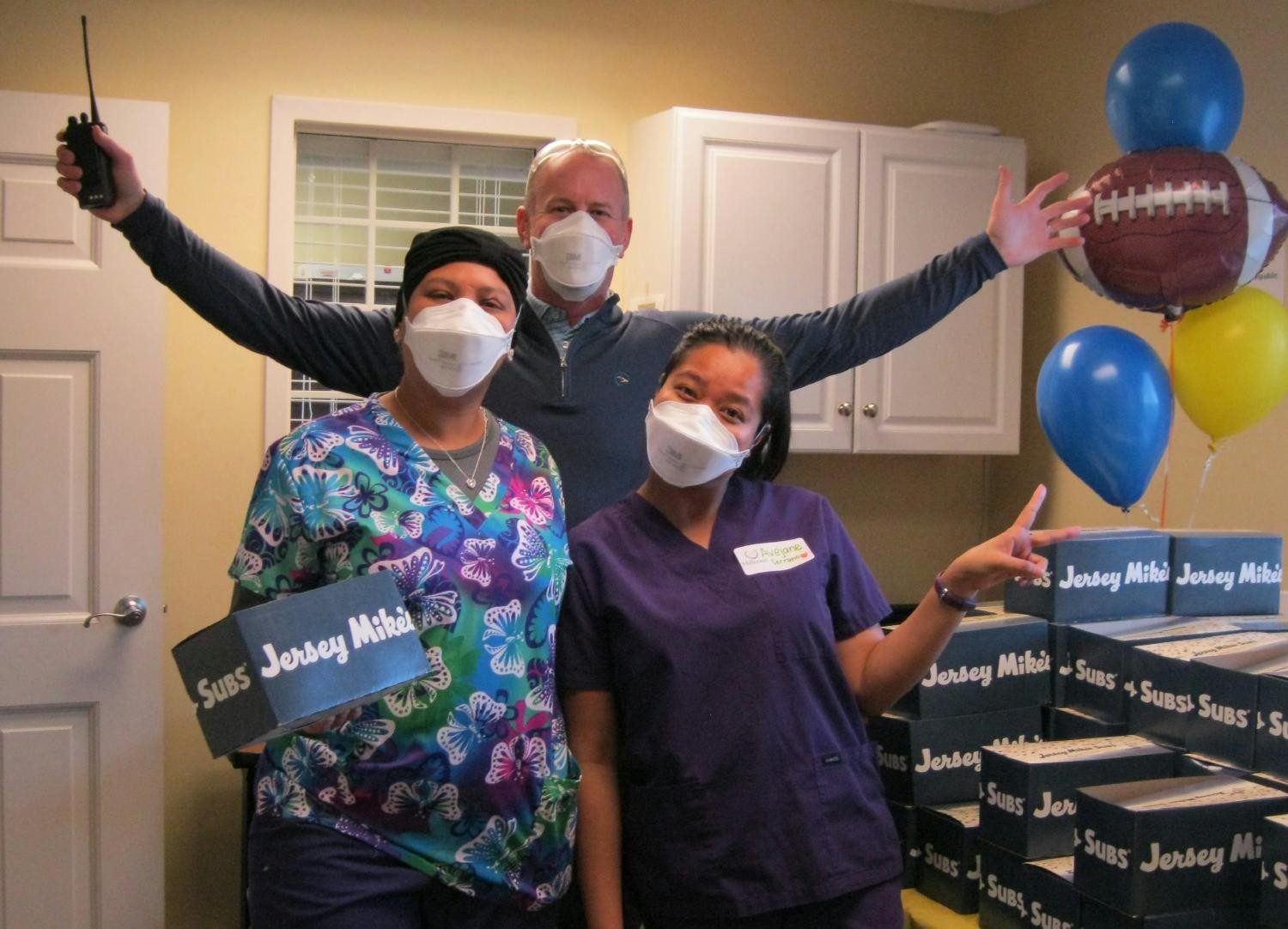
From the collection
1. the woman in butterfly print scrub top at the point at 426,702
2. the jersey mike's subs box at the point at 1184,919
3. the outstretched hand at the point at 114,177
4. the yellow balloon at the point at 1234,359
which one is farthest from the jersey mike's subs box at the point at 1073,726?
the outstretched hand at the point at 114,177

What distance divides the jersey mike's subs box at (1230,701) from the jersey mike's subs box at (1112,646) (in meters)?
0.15

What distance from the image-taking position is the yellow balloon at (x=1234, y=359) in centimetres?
191

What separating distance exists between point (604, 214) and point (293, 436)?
2.17 ft

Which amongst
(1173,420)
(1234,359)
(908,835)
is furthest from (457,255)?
(1173,420)

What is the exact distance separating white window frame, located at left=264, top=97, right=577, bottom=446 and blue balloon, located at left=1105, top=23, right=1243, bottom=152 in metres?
1.52

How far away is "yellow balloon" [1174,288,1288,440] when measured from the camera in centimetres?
191

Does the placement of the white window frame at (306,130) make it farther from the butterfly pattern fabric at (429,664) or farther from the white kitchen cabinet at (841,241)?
the butterfly pattern fabric at (429,664)

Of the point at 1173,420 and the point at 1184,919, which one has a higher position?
the point at 1173,420

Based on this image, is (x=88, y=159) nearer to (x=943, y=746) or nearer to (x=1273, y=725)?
(x=943, y=746)

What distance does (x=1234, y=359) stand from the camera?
1919 mm

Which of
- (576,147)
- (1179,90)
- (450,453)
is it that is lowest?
(450,453)

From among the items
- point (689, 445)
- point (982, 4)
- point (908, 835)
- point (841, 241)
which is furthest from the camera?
point (982, 4)

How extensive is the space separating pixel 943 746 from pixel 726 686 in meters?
0.72

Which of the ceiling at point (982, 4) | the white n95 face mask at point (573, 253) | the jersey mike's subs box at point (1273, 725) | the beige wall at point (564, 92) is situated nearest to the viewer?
the jersey mike's subs box at point (1273, 725)
